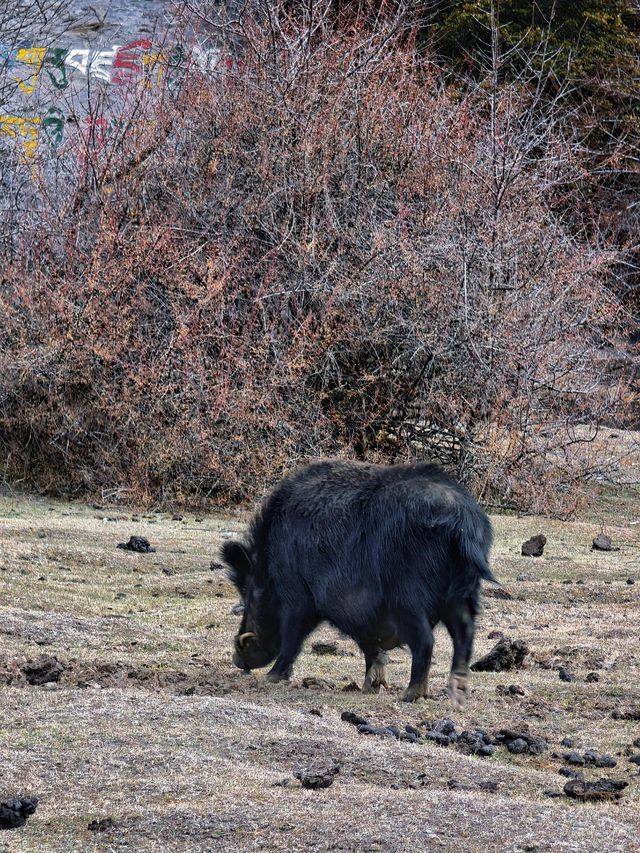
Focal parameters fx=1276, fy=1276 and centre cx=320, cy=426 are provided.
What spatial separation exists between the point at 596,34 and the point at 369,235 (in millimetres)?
10991

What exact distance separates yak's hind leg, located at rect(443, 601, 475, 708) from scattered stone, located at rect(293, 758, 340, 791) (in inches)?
45.1

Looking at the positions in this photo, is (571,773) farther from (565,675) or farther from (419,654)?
(565,675)

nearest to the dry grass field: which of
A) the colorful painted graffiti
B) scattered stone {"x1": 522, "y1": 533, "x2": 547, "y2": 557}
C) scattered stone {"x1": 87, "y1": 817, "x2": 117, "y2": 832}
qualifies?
scattered stone {"x1": 87, "y1": 817, "x2": 117, "y2": 832}

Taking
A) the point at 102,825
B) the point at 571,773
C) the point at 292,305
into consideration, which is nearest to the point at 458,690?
the point at 571,773

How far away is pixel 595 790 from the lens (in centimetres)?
411

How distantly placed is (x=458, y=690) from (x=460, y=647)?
0.20 metres

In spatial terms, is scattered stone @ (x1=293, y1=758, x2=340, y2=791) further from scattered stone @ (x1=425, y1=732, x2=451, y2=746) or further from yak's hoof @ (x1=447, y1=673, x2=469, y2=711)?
yak's hoof @ (x1=447, y1=673, x2=469, y2=711)

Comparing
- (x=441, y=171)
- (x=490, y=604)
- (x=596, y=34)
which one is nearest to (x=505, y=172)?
(x=441, y=171)

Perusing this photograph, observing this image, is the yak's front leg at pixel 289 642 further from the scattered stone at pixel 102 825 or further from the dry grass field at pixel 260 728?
the scattered stone at pixel 102 825

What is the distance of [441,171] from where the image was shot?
1489cm

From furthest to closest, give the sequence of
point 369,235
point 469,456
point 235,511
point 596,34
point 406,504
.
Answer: point 596,34 < point 369,235 < point 469,456 < point 235,511 < point 406,504

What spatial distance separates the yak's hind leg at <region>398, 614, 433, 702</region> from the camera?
5438 millimetres

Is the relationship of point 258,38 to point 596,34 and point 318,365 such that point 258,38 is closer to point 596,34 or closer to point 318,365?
point 318,365

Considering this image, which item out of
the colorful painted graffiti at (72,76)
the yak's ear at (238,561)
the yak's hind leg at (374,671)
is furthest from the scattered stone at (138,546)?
the colorful painted graffiti at (72,76)
